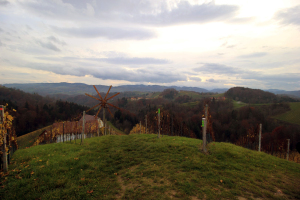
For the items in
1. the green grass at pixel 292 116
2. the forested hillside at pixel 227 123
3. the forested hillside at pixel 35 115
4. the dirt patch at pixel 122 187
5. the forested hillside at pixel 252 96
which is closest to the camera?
the dirt patch at pixel 122 187

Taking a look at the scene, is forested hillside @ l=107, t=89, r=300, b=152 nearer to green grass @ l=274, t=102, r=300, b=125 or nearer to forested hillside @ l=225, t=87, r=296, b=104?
green grass @ l=274, t=102, r=300, b=125

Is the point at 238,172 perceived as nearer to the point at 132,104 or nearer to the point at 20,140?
the point at 20,140

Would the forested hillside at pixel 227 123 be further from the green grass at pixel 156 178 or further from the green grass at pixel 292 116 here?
the green grass at pixel 156 178

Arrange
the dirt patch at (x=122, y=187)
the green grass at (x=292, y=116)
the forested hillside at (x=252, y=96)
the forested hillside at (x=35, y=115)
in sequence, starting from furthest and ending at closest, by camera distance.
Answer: the forested hillside at (x=252, y=96)
the green grass at (x=292, y=116)
the forested hillside at (x=35, y=115)
the dirt patch at (x=122, y=187)

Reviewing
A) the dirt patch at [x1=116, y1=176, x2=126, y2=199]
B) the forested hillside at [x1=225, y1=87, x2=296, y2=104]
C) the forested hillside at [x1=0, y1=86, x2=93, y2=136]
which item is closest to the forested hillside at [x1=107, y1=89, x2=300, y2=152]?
the forested hillside at [x1=0, y1=86, x2=93, y2=136]

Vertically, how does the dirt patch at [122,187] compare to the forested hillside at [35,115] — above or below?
above

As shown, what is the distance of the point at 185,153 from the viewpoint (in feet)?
31.9

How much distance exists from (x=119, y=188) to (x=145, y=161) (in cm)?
308

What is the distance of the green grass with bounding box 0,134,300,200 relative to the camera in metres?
5.56

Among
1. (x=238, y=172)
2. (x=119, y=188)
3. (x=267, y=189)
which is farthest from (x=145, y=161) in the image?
(x=267, y=189)

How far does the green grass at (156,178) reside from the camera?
18.2 feet

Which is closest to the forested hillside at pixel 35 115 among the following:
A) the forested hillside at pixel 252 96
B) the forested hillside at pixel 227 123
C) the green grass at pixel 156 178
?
the forested hillside at pixel 227 123

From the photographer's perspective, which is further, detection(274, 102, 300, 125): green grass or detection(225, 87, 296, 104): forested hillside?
detection(225, 87, 296, 104): forested hillside

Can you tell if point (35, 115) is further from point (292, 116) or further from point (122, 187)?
point (292, 116)
